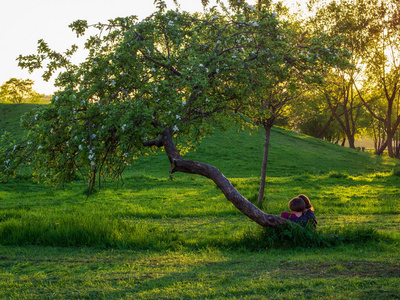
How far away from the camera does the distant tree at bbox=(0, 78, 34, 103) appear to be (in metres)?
99.5

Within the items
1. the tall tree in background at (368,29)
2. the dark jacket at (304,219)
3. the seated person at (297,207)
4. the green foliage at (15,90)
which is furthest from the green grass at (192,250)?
the green foliage at (15,90)

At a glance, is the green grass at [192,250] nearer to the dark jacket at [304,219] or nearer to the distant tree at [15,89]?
the dark jacket at [304,219]

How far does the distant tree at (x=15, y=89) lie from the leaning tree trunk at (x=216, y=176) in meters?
97.5

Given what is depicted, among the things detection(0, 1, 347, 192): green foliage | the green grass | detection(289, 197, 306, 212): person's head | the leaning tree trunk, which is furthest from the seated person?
detection(0, 1, 347, 192): green foliage

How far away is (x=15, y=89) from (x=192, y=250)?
104m

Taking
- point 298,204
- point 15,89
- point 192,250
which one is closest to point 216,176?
point 192,250

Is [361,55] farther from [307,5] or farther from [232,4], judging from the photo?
[232,4]

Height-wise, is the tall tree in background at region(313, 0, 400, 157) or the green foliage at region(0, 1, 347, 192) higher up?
the tall tree in background at region(313, 0, 400, 157)

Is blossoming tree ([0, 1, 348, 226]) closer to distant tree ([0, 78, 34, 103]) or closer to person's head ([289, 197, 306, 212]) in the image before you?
person's head ([289, 197, 306, 212])

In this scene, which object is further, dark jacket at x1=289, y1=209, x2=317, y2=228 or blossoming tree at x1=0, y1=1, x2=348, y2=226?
dark jacket at x1=289, y1=209, x2=317, y2=228

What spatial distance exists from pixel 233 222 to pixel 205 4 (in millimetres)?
Answer: 7969

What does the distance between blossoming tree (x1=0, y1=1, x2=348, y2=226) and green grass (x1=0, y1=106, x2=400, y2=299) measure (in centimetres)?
163

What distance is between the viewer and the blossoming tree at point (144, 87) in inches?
343

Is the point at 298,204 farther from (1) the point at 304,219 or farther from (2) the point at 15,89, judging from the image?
(2) the point at 15,89
